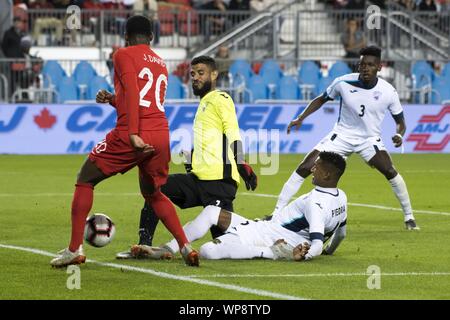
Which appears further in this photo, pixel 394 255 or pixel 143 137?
pixel 394 255

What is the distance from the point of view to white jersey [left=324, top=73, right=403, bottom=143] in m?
14.8

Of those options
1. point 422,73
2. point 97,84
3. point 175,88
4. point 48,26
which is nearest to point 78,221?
point 97,84

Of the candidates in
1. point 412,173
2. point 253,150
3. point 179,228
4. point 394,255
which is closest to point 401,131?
point 394,255

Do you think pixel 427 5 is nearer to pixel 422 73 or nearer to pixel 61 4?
pixel 422 73

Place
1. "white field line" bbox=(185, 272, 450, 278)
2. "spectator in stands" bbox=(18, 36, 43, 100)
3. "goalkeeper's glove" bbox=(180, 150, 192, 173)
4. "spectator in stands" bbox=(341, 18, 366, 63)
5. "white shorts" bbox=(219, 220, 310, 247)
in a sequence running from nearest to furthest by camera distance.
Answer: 1. "white field line" bbox=(185, 272, 450, 278)
2. "white shorts" bbox=(219, 220, 310, 247)
3. "goalkeeper's glove" bbox=(180, 150, 192, 173)
4. "spectator in stands" bbox=(18, 36, 43, 100)
5. "spectator in stands" bbox=(341, 18, 366, 63)

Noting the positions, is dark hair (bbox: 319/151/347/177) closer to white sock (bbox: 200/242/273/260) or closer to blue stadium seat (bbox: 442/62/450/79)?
white sock (bbox: 200/242/273/260)

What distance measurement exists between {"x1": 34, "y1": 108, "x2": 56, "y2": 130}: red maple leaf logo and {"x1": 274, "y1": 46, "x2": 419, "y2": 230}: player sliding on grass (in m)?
13.2

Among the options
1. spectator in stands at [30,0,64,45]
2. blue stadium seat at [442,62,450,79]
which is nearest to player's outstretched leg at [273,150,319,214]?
blue stadium seat at [442,62,450,79]

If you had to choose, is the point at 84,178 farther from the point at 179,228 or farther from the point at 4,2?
the point at 4,2

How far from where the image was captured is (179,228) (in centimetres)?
1070

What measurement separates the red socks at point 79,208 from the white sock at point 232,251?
48.5 inches

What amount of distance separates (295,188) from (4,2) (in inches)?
677

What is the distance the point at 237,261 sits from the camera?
11.2 m

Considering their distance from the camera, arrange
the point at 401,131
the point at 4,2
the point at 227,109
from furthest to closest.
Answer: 1. the point at 4,2
2. the point at 401,131
3. the point at 227,109
